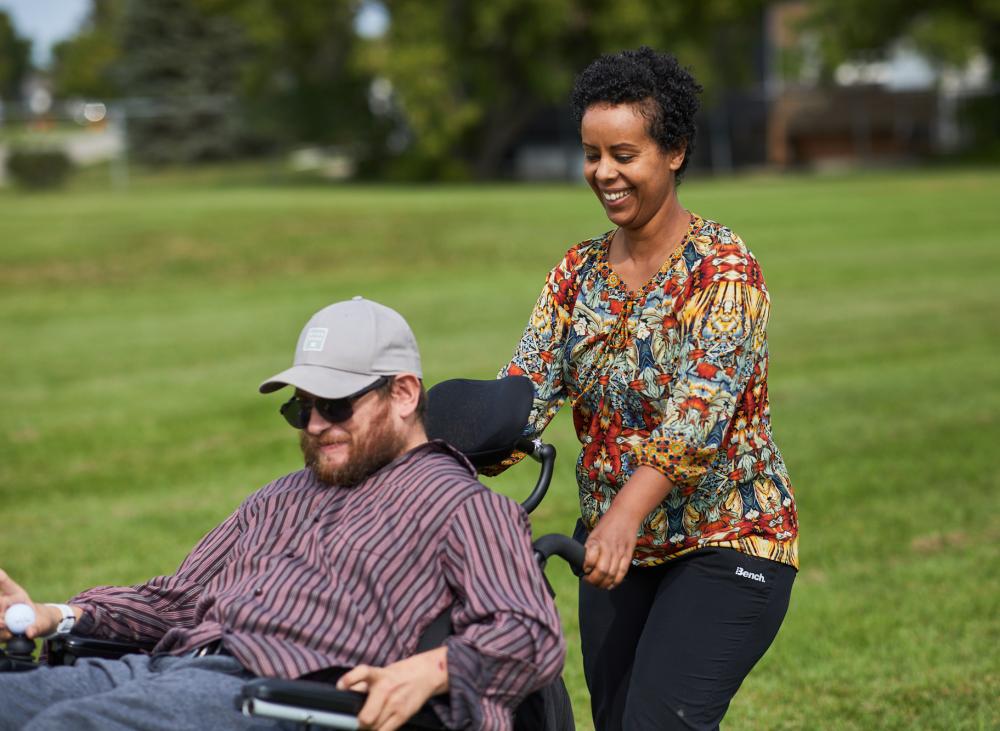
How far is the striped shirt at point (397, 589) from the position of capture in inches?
116

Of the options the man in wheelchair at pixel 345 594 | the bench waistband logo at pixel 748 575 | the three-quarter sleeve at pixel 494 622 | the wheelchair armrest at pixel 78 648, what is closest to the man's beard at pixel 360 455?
the man in wheelchair at pixel 345 594

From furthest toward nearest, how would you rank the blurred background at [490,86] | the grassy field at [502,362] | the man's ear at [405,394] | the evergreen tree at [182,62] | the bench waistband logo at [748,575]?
the evergreen tree at [182,62] → the blurred background at [490,86] → the grassy field at [502,362] → the bench waistband logo at [748,575] → the man's ear at [405,394]

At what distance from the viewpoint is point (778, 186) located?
35562mm

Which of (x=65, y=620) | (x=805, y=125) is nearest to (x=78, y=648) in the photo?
(x=65, y=620)

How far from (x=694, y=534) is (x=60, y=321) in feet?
50.3

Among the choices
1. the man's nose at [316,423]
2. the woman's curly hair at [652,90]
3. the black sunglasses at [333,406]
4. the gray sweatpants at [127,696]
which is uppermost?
the woman's curly hair at [652,90]

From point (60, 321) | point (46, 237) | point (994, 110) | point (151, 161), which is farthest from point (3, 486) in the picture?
point (151, 161)

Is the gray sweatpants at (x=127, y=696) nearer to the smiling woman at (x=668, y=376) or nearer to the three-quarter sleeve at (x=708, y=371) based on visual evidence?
the smiling woman at (x=668, y=376)

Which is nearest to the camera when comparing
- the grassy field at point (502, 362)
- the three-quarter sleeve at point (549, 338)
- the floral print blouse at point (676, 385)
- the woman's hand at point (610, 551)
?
the woman's hand at point (610, 551)

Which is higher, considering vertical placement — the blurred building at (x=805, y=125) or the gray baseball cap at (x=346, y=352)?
the gray baseball cap at (x=346, y=352)

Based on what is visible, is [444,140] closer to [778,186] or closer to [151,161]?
[778,186]

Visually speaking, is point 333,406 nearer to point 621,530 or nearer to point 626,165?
point 621,530

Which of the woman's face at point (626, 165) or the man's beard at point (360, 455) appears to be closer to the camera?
the man's beard at point (360, 455)

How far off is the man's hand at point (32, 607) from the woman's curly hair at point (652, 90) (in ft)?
5.79
